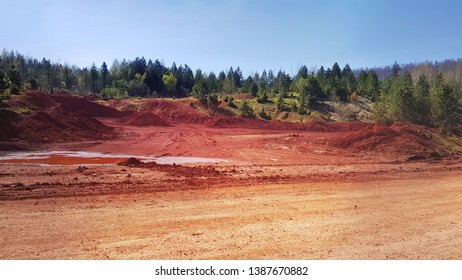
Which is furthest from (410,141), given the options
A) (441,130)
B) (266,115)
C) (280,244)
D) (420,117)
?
(266,115)

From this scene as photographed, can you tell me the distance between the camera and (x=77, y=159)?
18.0 metres

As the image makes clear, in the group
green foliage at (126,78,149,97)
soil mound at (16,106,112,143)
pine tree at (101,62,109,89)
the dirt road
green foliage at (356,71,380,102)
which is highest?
pine tree at (101,62,109,89)

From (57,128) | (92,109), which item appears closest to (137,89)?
(92,109)

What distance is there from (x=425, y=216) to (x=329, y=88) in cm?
5089

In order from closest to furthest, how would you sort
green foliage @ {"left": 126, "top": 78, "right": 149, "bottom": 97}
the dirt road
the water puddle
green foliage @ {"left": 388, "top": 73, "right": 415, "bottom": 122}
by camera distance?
1. the dirt road
2. the water puddle
3. green foliage @ {"left": 388, "top": 73, "right": 415, "bottom": 122}
4. green foliage @ {"left": 126, "top": 78, "right": 149, "bottom": 97}

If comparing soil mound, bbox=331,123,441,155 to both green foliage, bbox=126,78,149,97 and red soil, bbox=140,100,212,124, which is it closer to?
red soil, bbox=140,100,212,124

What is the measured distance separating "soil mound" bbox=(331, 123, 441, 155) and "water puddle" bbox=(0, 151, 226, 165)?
922cm

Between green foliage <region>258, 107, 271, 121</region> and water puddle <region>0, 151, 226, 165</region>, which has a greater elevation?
green foliage <region>258, 107, 271, 121</region>

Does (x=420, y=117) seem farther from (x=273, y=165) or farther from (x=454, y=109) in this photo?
(x=273, y=165)

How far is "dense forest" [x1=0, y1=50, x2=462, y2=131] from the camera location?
2774 cm

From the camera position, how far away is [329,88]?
188ft

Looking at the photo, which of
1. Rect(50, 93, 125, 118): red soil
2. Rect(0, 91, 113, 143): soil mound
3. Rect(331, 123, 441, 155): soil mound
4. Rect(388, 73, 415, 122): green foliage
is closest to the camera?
Rect(331, 123, 441, 155): soil mound

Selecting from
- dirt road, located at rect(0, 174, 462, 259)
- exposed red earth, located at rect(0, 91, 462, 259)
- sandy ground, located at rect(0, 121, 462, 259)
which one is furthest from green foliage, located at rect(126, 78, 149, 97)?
dirt road, located at rect(0, 174, 462, 259)

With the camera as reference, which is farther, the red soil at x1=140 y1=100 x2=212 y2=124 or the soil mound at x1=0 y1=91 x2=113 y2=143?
the red soil at x1=140 y1=100 x2=212 y2=124
